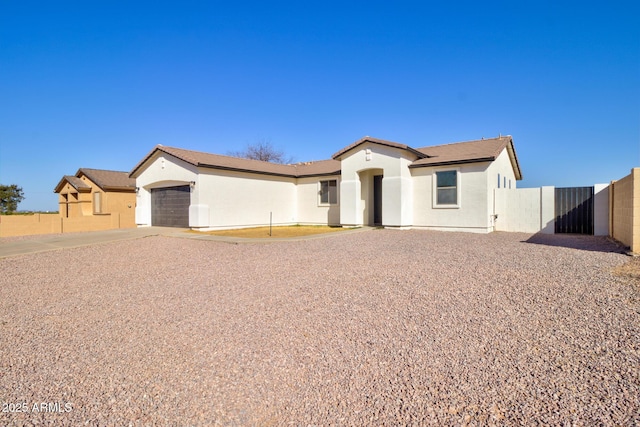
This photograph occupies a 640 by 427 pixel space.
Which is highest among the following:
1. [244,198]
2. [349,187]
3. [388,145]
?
[388,145]

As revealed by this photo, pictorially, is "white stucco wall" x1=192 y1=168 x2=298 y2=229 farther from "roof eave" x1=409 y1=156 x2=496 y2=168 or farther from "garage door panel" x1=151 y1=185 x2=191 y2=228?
"roof eave" x1=409 y1=156 x2=496 y2=168

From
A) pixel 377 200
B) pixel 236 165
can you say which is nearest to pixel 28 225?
pixel 236 165

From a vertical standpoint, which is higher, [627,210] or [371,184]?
[371,184]

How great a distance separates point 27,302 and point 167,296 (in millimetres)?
2272

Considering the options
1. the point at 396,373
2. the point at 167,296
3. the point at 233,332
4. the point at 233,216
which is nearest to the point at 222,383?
the point at 233,332

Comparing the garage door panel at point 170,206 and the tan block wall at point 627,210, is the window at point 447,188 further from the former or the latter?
the garage door panel at point 170,206

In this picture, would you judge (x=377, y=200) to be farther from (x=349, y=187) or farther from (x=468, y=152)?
(x=468, y=152)

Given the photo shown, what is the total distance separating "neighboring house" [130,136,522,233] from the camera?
14992mm

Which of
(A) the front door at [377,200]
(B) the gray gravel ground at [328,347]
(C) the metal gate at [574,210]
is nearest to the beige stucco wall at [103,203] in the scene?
(A) the front door at [377,200]

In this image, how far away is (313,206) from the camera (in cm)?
2011

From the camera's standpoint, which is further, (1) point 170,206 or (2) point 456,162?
(1) point 170,206

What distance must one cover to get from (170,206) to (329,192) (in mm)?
8543

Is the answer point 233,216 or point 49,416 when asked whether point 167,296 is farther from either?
point 233,216

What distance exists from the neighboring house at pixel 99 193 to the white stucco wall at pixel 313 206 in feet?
37.1
